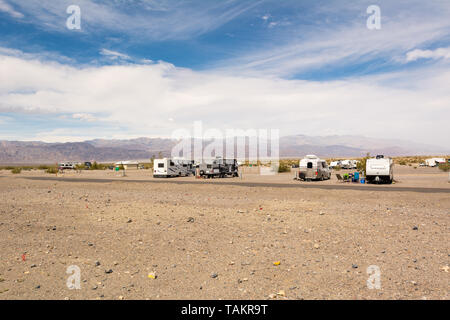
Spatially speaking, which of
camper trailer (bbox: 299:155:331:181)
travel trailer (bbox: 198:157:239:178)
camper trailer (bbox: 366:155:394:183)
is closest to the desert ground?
camper trailer (bbox: 366:155:394:183)

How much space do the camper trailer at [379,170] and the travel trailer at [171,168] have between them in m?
21.2

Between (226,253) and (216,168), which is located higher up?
(216,168)

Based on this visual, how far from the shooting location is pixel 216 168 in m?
34.5

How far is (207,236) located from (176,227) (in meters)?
1.44

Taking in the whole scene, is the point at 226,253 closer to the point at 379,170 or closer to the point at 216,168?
the point at 379,170

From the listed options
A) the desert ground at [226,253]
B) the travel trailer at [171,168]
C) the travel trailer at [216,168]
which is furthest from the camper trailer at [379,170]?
the travel trailer at [171,168]

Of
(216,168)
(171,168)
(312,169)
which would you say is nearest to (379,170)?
(312,169)

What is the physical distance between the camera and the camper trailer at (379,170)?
25.5 metres

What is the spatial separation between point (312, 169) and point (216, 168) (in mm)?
10242

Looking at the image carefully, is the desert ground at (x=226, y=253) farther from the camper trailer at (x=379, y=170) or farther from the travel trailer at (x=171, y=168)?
the travel trailer at (x=171, y=168)

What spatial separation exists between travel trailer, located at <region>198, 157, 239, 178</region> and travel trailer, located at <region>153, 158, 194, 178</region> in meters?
4.17

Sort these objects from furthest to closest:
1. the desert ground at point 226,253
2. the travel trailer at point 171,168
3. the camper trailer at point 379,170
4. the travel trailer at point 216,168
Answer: the travel trailer at point 171,168 < the travel trailer at point 216,168 < the camper trailer at point 379,170 < the desert ground at point 226,253

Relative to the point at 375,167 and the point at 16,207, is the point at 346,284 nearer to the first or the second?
the point at 16,207

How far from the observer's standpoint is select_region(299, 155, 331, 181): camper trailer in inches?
1171
